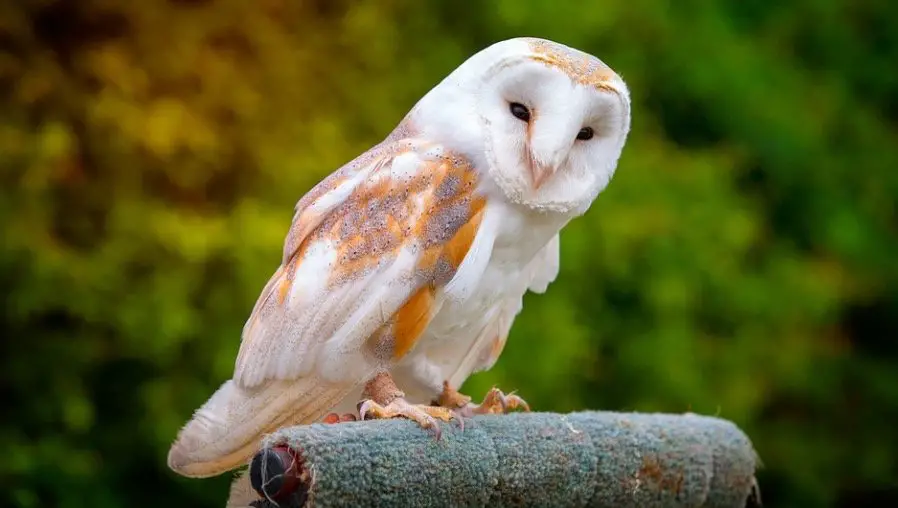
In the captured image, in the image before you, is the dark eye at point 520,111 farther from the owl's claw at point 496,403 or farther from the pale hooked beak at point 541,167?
the owl's claw at point 496,403

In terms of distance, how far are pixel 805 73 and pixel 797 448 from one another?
1267 mm

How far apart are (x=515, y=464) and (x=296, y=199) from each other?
151 cm

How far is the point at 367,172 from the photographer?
1.38 m

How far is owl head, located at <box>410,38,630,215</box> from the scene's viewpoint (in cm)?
129

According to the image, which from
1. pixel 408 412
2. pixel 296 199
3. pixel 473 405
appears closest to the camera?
pixel 408 412

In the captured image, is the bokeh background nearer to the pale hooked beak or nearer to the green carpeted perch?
the green carpeted perch

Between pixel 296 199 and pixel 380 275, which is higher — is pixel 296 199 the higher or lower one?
the lower one

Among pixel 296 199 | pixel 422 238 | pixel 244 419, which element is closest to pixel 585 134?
pixel 422 238

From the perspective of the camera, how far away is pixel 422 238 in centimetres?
132

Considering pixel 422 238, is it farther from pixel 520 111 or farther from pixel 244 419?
pixel 244 419

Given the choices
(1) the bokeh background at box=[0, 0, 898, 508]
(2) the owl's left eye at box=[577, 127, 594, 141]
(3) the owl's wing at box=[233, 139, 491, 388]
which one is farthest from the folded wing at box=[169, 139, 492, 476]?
(1) the bokeh background at box=[0, 0, 898, 508]

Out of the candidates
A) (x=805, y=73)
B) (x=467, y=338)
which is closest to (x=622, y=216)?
(x=805, y=73)

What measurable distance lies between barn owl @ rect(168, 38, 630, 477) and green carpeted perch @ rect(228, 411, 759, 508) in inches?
2.3

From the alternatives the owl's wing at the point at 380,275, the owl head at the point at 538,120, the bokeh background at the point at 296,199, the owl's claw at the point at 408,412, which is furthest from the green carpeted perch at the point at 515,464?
the bokeh background at the point at 296,199
